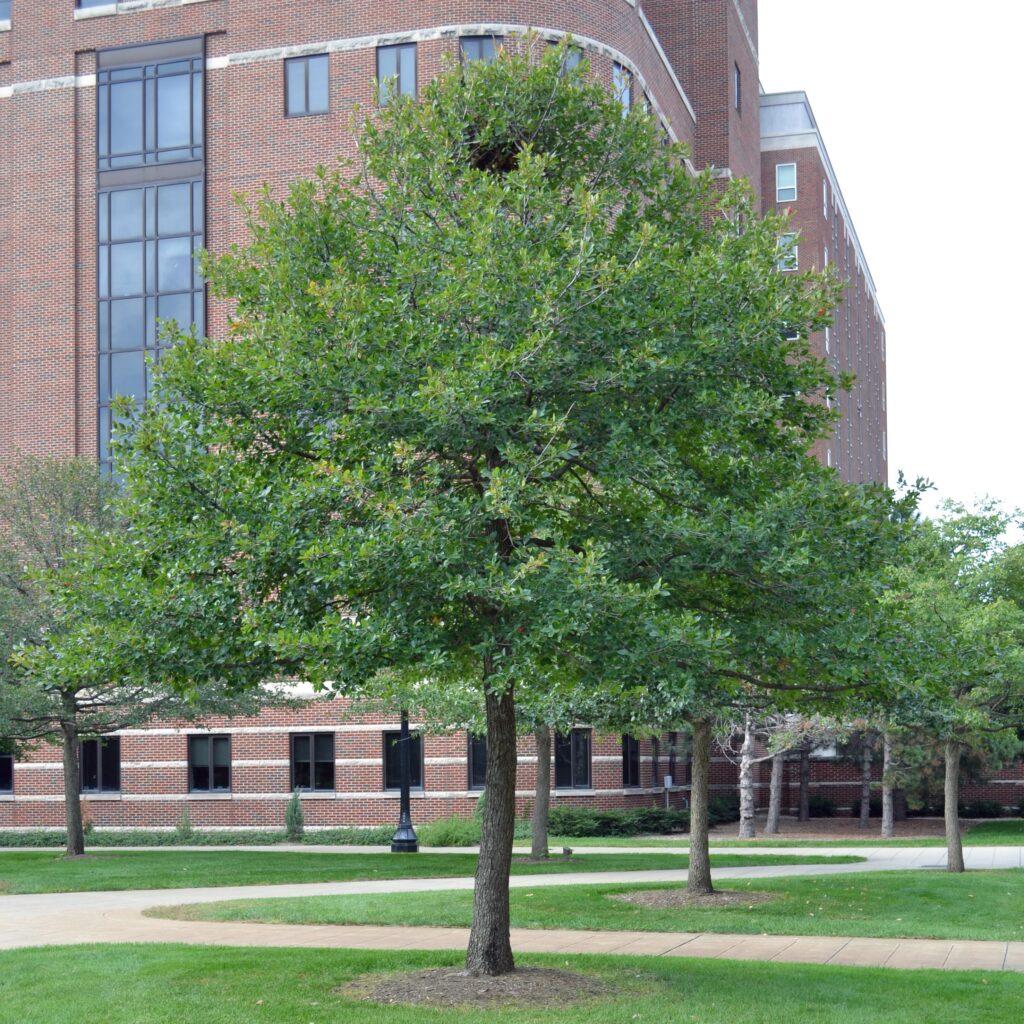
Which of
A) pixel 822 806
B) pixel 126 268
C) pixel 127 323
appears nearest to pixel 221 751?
pixel 127 323

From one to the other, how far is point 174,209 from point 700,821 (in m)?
31.3

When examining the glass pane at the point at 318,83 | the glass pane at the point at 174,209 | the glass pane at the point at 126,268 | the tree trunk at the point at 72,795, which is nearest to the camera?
the tree trunk at the point at 72,795

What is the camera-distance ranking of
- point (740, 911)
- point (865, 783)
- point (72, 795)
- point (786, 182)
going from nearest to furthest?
1. point (740, 911)
2. point (72, 795)
3. point (865, 783)
4. point (786, 182)

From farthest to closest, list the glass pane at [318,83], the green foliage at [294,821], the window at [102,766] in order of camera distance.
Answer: the window at [102,766]
the glass pane at [318,83]
the green foliage at [294,821]

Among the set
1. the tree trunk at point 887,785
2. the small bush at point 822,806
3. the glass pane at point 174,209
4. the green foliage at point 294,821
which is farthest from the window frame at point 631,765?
the glass pane at point 174,209

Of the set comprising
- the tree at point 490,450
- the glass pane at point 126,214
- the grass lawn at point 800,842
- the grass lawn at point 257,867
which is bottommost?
the grass lawn at point 800,842

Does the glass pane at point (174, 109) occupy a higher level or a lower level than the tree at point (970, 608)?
higher

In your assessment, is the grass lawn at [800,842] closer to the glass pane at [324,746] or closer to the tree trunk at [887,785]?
the tree trunk at [887,785]

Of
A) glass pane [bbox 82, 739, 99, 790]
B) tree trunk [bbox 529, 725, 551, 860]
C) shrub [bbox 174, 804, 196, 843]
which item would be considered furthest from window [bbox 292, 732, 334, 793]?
tree trunk [bbox 529, 725, 551, 860]

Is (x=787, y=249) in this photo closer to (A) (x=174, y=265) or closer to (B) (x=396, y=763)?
(B) (x=396, y=763)

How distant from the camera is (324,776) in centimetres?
4419

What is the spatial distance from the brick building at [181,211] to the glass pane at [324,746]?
69mm

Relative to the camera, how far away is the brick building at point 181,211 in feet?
144

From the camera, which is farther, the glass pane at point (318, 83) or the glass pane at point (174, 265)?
the glass pane at point (174, 265)
